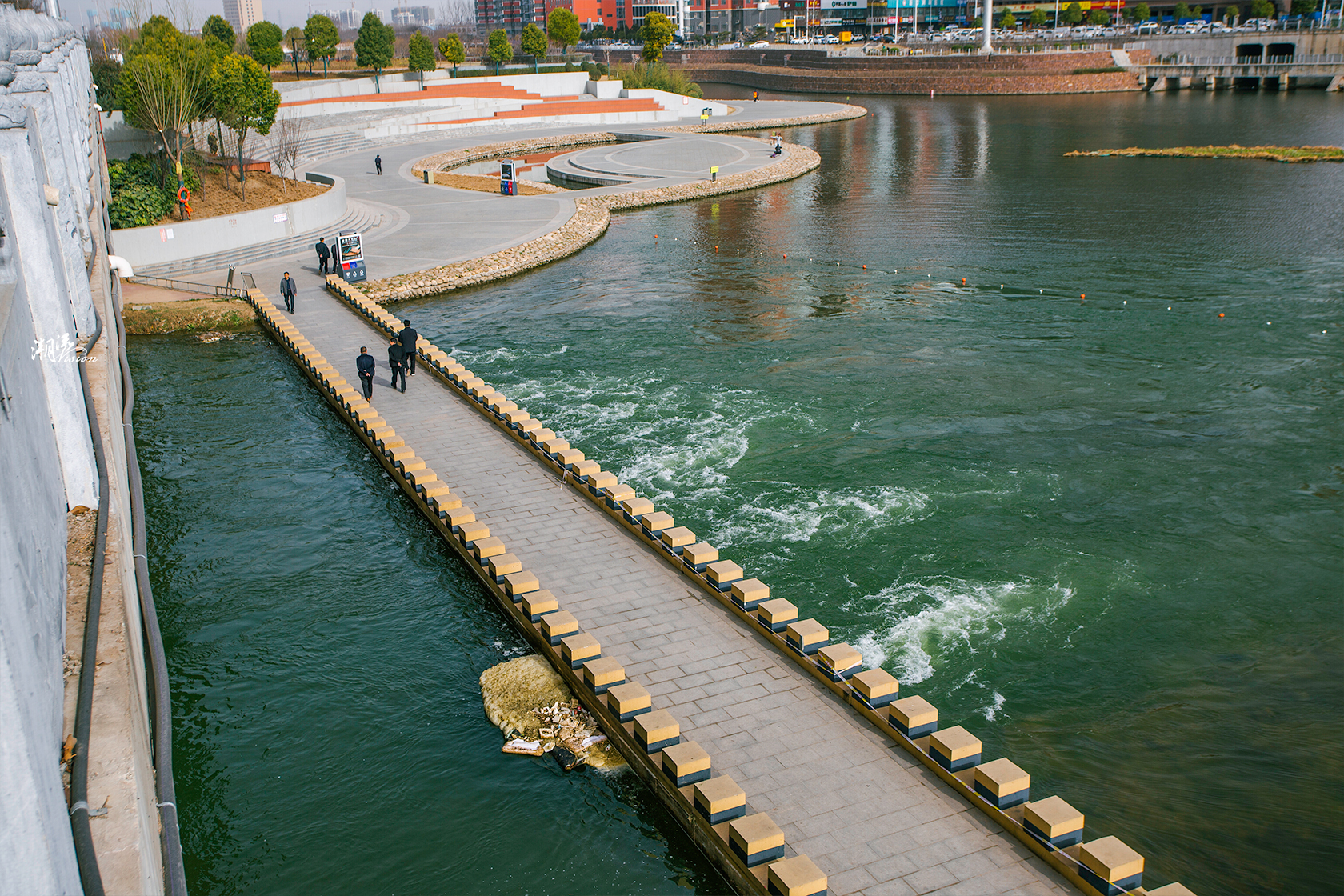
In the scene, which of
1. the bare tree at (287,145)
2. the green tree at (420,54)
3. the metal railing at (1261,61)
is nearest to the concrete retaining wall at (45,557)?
the bare tree at (287,145)

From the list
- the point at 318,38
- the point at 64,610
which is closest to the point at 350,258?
the point at 64,610

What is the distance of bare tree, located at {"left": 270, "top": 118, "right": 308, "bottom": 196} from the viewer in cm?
4866

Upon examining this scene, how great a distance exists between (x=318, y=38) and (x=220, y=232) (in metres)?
68.7

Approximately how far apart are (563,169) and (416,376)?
40223 mm

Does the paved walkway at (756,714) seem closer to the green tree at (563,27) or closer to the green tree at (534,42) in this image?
the green tree at (534,42)

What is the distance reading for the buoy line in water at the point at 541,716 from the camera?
13.9m

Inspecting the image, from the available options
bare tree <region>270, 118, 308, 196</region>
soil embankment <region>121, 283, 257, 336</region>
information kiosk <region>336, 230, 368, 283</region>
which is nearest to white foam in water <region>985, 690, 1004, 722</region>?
soil embankment <region>121, 283, 257, 336</region>

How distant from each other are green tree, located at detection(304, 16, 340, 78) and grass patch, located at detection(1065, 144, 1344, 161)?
68.7 metres

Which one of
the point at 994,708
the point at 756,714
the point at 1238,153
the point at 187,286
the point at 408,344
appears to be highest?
the point at 1238,153

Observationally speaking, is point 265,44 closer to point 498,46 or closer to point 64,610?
point 498,46

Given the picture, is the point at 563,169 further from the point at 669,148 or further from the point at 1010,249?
the point at 1010,249

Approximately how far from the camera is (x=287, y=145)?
54.4 m

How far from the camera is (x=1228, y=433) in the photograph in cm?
2423

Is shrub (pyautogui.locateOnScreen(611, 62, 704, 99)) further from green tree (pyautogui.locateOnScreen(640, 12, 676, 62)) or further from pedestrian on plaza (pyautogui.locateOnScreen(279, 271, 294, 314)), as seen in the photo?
pedestrian on plaza (pyautogui.locateOnScreen(279, 271, 294, 314))
